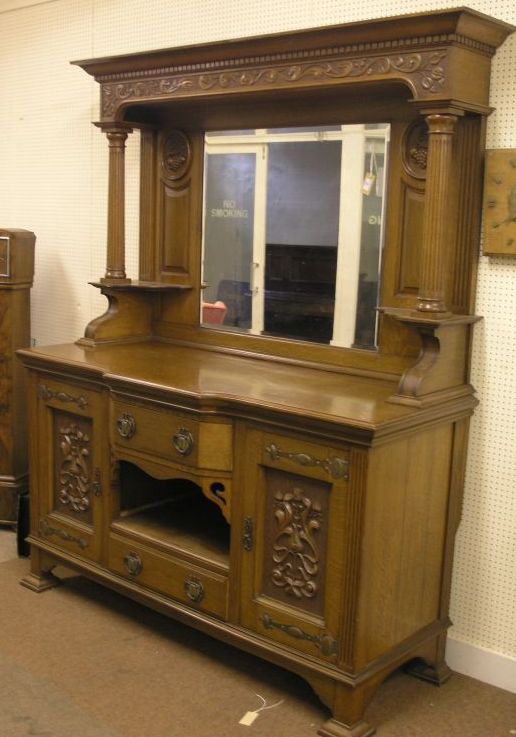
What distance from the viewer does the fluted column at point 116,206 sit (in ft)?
11.4

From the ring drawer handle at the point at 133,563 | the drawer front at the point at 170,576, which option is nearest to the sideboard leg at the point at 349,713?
the drawer front at the point at 170,576

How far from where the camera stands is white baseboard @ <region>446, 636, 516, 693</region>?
9.54 ft

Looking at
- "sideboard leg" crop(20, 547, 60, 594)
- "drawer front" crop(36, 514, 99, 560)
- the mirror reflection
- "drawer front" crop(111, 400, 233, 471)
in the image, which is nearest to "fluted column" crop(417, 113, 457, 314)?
the mirror reflection

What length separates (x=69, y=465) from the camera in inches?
133

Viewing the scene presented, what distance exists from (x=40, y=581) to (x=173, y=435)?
1096 millimetres

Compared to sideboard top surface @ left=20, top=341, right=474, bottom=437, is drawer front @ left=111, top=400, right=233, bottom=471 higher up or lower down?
lower down

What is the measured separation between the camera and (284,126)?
10.4 feet

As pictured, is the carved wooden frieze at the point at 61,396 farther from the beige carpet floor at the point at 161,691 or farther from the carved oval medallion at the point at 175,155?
the carved oval medallion at the point at 175,155

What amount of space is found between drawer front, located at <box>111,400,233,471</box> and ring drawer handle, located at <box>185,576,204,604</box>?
41cm

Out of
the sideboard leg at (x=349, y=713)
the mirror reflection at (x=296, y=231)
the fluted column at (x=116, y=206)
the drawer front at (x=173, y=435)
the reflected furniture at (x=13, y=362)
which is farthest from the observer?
the reflected furniture at (x=13, y=362)

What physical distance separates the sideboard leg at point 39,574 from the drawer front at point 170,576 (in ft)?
1.39

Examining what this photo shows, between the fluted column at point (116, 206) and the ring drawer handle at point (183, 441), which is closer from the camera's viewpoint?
the ring drawer handle at point (183, 441)

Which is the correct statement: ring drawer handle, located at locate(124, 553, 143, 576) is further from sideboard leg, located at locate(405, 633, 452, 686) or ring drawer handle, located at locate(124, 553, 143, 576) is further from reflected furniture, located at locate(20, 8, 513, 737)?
sideboard leg, located at locate(405, 633, 452, 686)

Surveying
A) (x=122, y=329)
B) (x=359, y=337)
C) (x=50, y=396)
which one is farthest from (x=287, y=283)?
(x=50, y=396)
